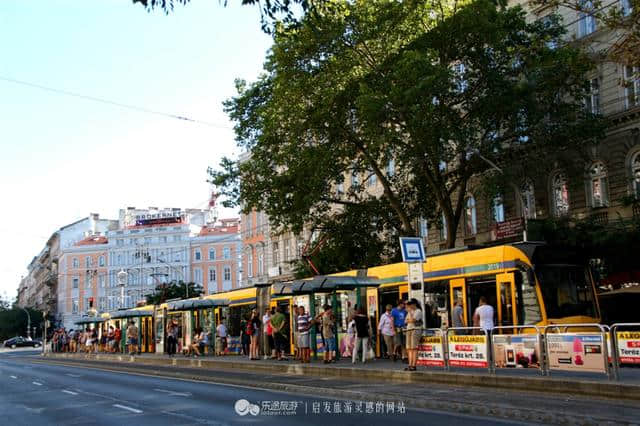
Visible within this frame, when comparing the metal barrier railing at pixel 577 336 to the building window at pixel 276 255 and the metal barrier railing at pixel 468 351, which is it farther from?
the building window at pixel 276 255

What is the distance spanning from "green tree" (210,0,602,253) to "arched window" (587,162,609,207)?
2.44 m

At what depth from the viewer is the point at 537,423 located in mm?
11086

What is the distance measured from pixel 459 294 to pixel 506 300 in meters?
2.07

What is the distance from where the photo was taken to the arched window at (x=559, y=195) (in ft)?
126

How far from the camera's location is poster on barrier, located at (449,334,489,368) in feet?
58.3

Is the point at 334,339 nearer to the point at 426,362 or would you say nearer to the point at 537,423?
the point at 426,362

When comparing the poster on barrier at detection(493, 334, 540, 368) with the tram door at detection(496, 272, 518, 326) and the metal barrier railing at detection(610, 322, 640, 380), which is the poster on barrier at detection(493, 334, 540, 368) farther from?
the tram door at detection(496, 272, 518, 326)

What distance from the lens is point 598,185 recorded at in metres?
36.8

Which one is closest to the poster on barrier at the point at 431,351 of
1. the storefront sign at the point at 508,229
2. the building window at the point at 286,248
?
the storefront sign at the point at 508,229

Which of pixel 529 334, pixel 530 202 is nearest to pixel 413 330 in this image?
pixel 529 334

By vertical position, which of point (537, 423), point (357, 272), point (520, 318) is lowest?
point (537, 423)

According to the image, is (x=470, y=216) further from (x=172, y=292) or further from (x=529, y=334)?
(x=172, y=292)

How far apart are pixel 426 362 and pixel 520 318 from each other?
9.44 feet

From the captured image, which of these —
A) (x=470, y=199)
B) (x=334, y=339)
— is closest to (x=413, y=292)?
(x=334, y=339)
